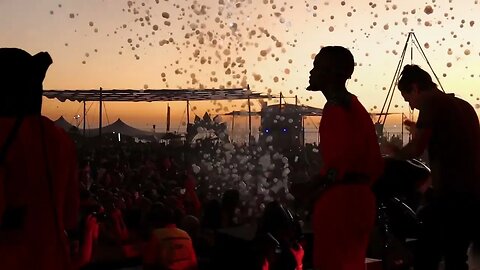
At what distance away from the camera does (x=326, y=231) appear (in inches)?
94.9

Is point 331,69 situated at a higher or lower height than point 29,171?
higher

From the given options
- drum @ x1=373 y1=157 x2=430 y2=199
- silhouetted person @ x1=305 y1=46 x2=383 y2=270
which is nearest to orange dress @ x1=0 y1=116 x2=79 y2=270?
silhouetted person @ x1=305 y1=46 x2=383 y2=270

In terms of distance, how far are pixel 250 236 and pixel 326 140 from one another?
1.88m

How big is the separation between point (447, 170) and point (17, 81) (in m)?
1.79

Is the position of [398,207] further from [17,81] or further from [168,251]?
[17,81]

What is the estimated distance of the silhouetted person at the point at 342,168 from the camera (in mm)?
2365

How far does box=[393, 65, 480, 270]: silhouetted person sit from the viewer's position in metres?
2.92

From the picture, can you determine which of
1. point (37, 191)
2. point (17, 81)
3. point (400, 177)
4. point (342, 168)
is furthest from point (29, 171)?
point (400, 177)

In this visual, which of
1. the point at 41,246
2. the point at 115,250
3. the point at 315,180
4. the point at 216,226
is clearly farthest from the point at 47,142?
the point at 115,250

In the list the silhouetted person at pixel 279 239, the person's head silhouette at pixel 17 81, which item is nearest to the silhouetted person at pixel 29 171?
the person's head silhouette at pixel 17 81

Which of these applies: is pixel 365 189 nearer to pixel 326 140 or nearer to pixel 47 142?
pixel 326 140

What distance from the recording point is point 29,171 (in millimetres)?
2092

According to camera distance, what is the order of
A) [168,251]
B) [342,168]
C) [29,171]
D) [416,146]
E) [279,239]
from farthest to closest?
1. [279,239]
2. [168,251]
3. [416,146]
4. [342,168]
5. [29,171]

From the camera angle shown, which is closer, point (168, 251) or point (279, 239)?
point (168, 251)
